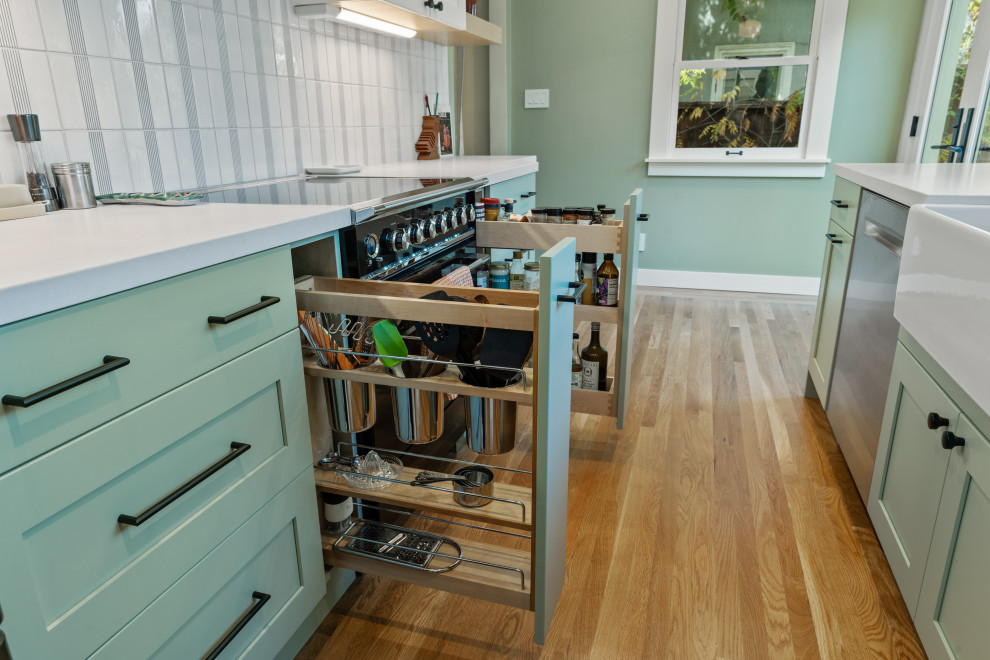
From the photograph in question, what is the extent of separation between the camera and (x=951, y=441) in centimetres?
109

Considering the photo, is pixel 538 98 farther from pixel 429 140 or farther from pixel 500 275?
Answer: pixel 500 275

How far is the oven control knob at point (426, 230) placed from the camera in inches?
65.2

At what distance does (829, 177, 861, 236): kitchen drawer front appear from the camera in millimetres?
1909

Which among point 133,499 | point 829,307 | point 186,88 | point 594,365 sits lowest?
point 594,365

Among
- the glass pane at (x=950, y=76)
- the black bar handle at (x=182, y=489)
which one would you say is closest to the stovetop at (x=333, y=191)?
the black bar handle at (x=182, y=489)

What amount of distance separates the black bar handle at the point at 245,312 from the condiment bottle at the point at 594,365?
1.10 meters

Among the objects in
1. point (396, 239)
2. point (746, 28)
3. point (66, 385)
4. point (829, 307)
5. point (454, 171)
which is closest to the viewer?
point (66, 385)

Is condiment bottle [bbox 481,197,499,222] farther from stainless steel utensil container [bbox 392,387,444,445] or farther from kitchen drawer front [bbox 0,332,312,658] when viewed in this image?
kitchen drawer front [bbox 0,332,312,658]

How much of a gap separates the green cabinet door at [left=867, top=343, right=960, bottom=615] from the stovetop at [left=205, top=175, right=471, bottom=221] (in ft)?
3.96

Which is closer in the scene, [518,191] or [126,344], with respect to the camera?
[126,344]

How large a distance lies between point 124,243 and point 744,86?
378cm

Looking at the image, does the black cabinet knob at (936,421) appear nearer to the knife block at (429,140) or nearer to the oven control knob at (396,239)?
the oven control knob at (396,239)

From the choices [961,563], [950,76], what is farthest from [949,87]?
[961,563]

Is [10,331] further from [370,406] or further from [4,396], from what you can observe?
[370,406]
